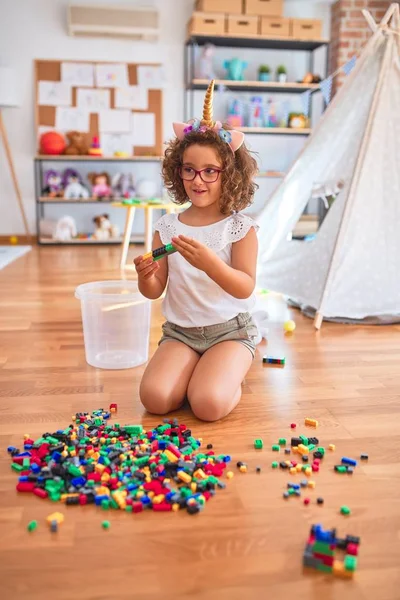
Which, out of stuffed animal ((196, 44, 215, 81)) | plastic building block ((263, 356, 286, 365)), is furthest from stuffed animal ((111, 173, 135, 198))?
plastic building block ((263, 356, 286, 365))

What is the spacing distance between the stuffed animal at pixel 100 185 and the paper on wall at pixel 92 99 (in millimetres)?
554

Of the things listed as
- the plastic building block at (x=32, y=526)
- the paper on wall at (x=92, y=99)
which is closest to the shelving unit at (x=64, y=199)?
the paper on wall at (x=92, y=99)

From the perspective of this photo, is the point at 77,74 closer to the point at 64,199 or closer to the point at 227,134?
the point at 64,199

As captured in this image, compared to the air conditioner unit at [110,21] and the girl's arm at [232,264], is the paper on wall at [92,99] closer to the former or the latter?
the air conditioner unit at [110,21]

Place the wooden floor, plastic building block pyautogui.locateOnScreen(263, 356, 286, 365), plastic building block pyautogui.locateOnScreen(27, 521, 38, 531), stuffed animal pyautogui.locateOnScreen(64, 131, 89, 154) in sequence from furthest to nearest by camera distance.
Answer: stuffed animal pyautogui.locateOnScreen(64, 131, 89, 154)
plastic building block pyautogui.locateOnScreen(263, 356, 286, 365)
plastic building block pyautogui.locateOnScreen(27, 521, 38, 531)
the wooden floor

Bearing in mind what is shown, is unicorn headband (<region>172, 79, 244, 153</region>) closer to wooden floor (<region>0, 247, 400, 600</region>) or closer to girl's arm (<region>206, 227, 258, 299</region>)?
girl's arm (<region>206, 227, 258, 299</region>)

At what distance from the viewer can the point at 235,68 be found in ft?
16.6

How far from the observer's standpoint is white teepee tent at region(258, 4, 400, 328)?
2.56 meters

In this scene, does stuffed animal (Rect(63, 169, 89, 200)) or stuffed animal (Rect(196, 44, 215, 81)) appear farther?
stuffed animal (Rect(63, 169, 89, 200))

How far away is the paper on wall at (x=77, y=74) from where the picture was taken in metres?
5.14

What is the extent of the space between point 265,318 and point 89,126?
3.39m

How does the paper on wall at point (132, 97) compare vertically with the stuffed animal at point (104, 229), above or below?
above

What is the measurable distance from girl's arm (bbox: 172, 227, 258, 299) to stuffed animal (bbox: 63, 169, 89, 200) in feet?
12.0

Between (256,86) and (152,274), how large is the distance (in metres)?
3.83
